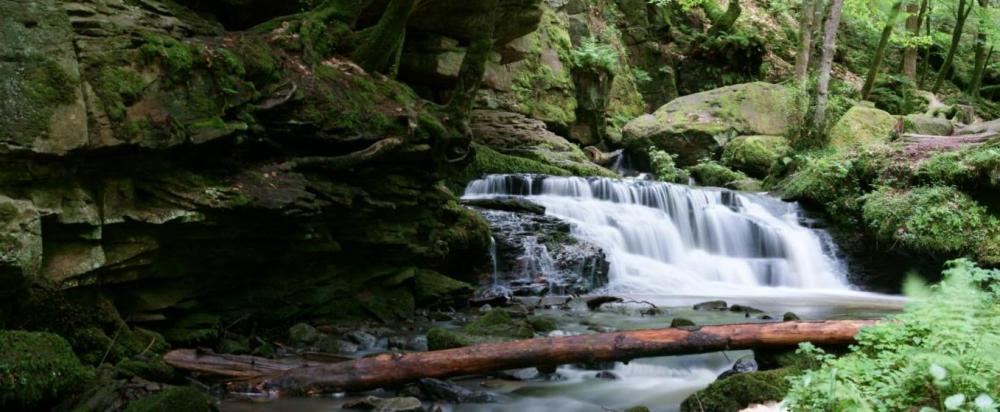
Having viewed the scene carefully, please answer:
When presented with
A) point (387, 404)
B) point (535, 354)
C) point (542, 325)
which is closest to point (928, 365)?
point (535, 354)

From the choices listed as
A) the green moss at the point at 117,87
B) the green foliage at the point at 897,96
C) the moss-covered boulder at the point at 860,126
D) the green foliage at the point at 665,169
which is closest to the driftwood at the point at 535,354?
the green moss at the point at 117,87

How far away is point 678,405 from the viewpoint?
5.55m

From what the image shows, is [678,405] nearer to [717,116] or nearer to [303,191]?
[303,191]

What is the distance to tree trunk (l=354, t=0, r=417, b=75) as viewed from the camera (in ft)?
30.3

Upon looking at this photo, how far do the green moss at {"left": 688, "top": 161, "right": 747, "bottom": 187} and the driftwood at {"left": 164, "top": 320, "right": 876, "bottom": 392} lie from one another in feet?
44.5

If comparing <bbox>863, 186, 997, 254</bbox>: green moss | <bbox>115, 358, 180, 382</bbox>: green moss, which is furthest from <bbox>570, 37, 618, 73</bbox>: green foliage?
<bbox>115, 358, 180, 382</bbox>: green moss

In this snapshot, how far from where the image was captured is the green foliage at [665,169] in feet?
61.6

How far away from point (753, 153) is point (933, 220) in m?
7.48

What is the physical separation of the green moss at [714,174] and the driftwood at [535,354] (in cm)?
1355

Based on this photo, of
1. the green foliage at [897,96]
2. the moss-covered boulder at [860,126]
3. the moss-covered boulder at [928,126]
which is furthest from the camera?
the green foliage at [897,96]

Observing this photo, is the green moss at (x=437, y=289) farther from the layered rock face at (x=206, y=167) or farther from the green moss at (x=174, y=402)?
the green moss at (x=174, y=402)

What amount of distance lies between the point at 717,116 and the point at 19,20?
18.7m

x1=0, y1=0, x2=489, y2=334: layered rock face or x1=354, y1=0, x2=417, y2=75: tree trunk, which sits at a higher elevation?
x1=354, y1=0, x2=417, y2=75: tree trunk

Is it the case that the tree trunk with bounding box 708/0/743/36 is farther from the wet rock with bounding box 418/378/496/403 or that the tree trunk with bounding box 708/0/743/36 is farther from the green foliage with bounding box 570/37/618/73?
the wet rock with bounding box 418/378/496/403
